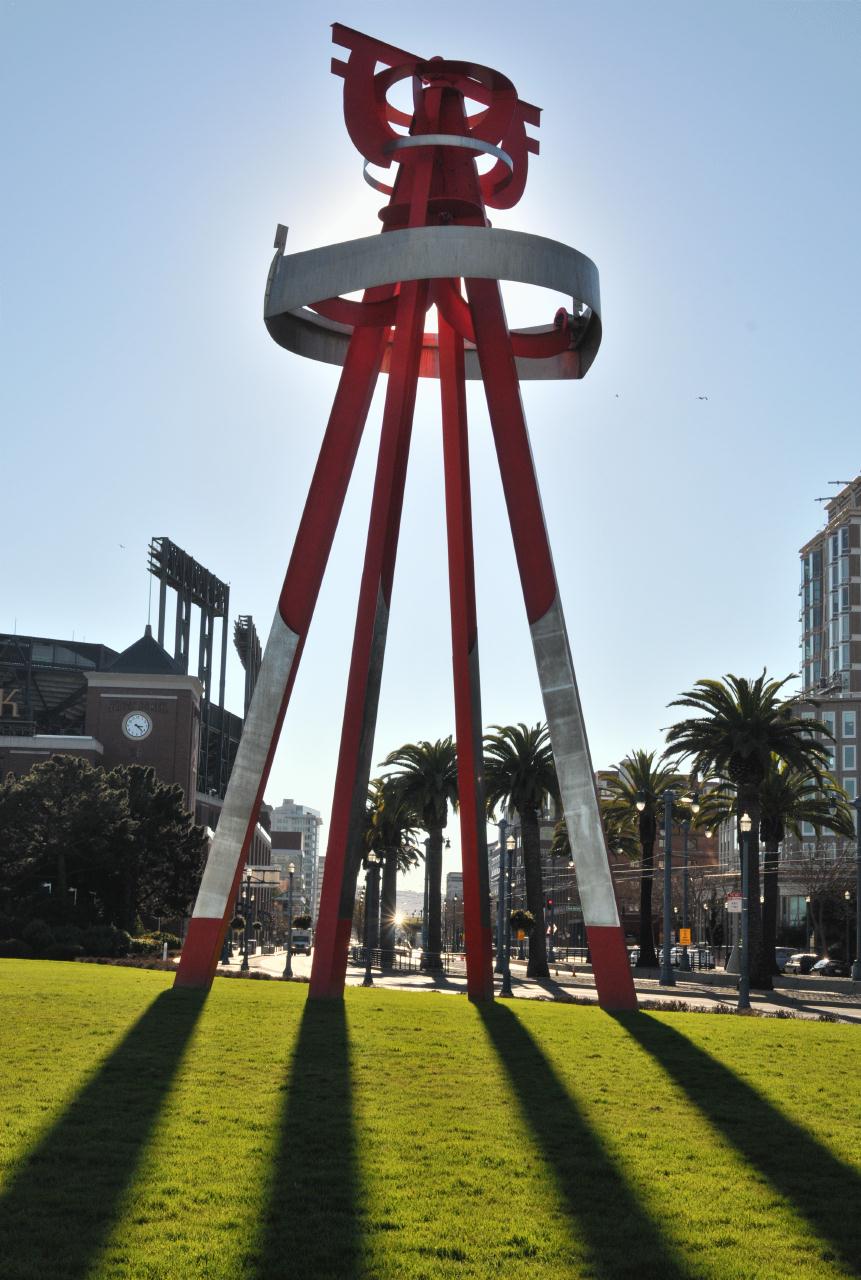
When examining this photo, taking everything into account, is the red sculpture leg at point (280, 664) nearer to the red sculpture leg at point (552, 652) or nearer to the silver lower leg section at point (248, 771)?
the silver lower leg section at point (248, 771)

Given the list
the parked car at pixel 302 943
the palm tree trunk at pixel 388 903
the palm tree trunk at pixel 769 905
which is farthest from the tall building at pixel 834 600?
the palm tree trunk at pixel 769 905

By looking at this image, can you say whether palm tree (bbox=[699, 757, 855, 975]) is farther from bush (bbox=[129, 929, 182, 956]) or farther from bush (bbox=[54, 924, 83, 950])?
bush (bbox=[54, 924, 83, 950])

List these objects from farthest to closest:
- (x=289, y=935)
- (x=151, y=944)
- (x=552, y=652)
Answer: (x=151, y=944) < (x=289, y=935) < (x=552, y=652)

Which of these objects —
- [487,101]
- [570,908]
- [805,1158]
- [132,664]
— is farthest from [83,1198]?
[570,908]

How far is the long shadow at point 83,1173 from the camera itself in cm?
844

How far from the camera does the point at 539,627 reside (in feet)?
84.8

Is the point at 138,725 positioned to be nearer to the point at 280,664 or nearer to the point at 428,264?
the point at 280,664

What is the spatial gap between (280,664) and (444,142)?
1167 centimetres

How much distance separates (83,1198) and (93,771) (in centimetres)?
5874

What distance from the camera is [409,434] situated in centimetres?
2866

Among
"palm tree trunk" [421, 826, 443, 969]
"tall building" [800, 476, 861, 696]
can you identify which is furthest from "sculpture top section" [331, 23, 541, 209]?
"tall building" [800, 476, 861, 696]

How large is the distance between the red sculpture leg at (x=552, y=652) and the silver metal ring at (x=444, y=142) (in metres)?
3.22

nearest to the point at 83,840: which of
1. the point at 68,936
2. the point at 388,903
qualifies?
the point at 68,936

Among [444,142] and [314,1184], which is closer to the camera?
[314,1184]
